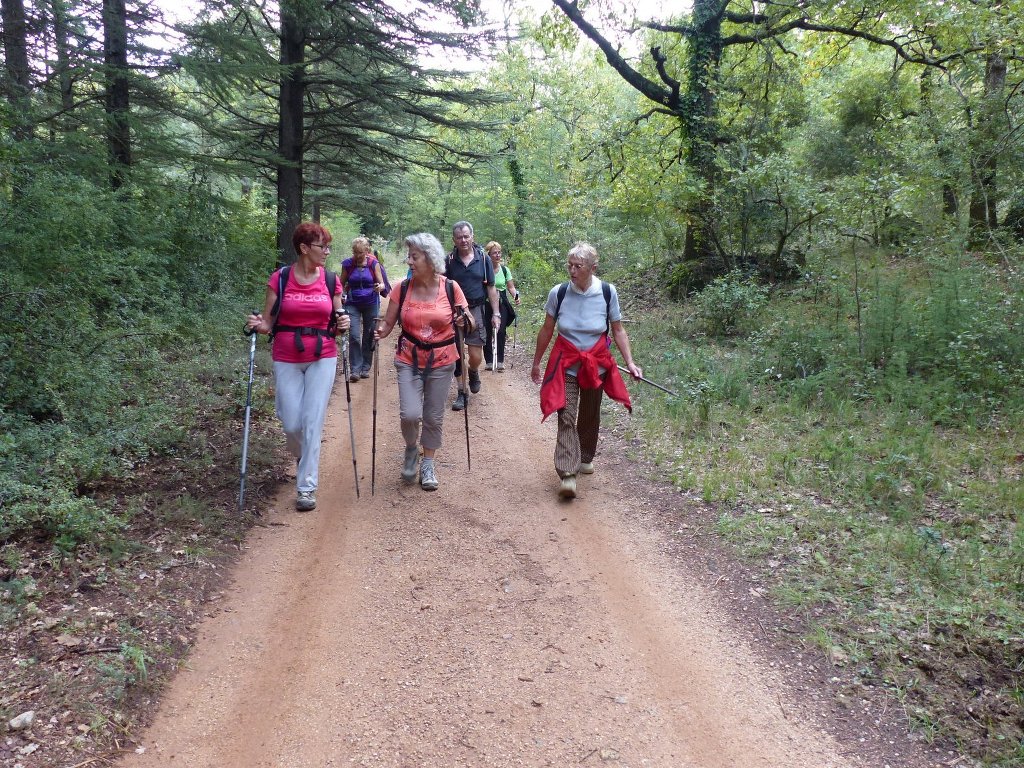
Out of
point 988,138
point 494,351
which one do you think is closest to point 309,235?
point 494,351

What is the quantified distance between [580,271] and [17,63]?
9566 mm

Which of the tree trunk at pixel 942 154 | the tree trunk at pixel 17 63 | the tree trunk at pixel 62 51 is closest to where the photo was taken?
the tree trunk at pixel 17 63

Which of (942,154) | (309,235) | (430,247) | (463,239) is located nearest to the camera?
(309,235)

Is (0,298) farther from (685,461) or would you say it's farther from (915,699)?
(915,699)

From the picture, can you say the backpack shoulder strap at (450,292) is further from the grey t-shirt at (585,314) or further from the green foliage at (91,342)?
the green foliage at (91,342)

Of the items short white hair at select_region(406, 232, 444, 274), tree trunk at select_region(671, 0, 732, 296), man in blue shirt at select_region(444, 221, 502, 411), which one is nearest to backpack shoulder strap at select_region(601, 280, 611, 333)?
short white hair at select_region(406, 232, 444, 274)

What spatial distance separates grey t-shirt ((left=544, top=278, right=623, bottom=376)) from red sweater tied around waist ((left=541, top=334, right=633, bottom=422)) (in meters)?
0.07

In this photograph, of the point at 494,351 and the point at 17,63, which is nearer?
the point at 17,63

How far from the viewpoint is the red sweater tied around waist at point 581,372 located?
6238 millimetres

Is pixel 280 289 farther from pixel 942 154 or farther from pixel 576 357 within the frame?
pixel 942 154

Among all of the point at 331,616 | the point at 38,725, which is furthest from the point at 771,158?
the point at 38,725

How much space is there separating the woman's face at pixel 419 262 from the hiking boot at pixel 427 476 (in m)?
1.83

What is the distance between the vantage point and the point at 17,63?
9938 mm

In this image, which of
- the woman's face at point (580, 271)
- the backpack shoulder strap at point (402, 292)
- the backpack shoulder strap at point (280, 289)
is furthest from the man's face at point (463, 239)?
the backpack shoulder strap at point (280, 289)
